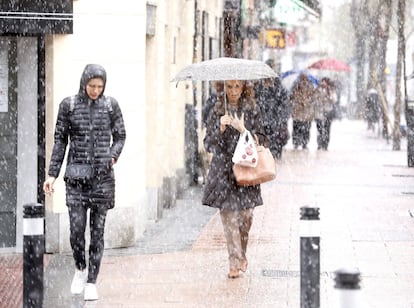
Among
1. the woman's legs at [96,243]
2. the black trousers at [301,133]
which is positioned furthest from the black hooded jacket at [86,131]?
the black trousers at [301,133]

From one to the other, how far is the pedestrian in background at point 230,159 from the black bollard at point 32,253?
2.89m

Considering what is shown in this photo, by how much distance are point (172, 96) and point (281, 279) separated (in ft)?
21.9

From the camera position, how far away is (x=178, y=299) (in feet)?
31.6

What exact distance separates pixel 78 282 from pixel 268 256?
263 centimetres

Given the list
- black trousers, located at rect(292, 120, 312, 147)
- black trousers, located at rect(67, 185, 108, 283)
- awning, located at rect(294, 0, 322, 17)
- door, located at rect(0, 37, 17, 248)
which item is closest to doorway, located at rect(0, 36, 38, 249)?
door, located at rect(0, 37, 17, 248)

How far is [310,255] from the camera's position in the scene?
7.89m

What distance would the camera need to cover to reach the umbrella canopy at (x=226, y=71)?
33.9 feet

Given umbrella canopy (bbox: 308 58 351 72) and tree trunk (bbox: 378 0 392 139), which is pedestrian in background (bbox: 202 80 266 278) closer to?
tree trunk (bbox: 378 0 392 139)

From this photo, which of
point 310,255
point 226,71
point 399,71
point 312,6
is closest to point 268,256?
point 226,71

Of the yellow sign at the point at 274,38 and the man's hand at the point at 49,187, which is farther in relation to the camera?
the yellow sign at the point at 274,38

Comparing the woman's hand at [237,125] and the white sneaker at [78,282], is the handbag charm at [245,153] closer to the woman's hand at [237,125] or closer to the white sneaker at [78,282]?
the woman's hand at [237,125]

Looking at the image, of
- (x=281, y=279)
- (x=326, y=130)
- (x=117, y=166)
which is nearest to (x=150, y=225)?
(x=117, y=166)

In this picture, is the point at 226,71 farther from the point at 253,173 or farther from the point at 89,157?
the point at 89,157

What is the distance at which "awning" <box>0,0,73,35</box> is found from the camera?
11898mm
